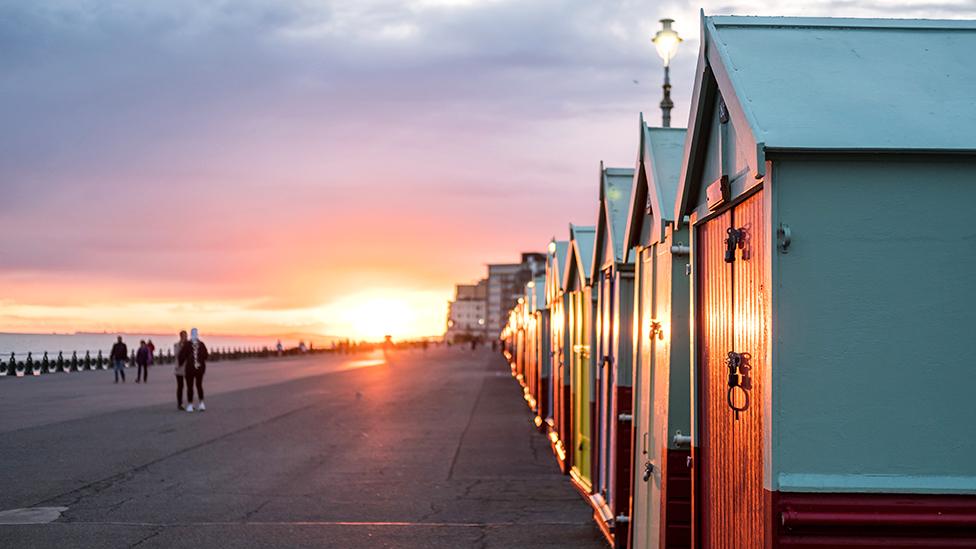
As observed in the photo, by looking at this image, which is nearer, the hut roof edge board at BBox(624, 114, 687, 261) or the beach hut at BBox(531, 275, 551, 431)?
the hut roof edge board at BBox(624, 114, 687, 261)

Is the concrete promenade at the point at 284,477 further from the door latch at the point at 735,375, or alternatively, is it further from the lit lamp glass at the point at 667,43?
the lit lamp glass at the point at 667,43

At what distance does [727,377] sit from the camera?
5.49 metres

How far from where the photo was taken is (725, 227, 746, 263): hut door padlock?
5.19 metres

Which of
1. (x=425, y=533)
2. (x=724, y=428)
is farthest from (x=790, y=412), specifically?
(x=425, y=533)

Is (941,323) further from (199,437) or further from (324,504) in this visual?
(199,437)

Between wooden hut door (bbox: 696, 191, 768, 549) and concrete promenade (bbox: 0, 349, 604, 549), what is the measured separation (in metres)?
3.61

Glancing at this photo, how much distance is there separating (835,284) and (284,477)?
994cm

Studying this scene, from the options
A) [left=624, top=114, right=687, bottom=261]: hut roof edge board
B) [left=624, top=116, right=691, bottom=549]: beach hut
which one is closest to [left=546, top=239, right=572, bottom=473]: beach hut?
[left=624, top=114, right=687, bottom=261]: hut roof edge board

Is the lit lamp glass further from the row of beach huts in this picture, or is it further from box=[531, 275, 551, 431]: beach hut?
box=[531, 275, 551, 431]: beach hut

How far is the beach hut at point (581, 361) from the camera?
1117cm

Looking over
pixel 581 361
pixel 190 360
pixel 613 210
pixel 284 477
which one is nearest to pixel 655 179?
pixel 613 210

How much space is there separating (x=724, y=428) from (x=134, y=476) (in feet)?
31.5

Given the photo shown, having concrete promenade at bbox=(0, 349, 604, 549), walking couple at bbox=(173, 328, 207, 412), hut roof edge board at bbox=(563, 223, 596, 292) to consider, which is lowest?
concrete promenade at bbox=(0, 349, 604, 549)

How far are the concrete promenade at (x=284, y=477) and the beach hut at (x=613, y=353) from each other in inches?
24.4
